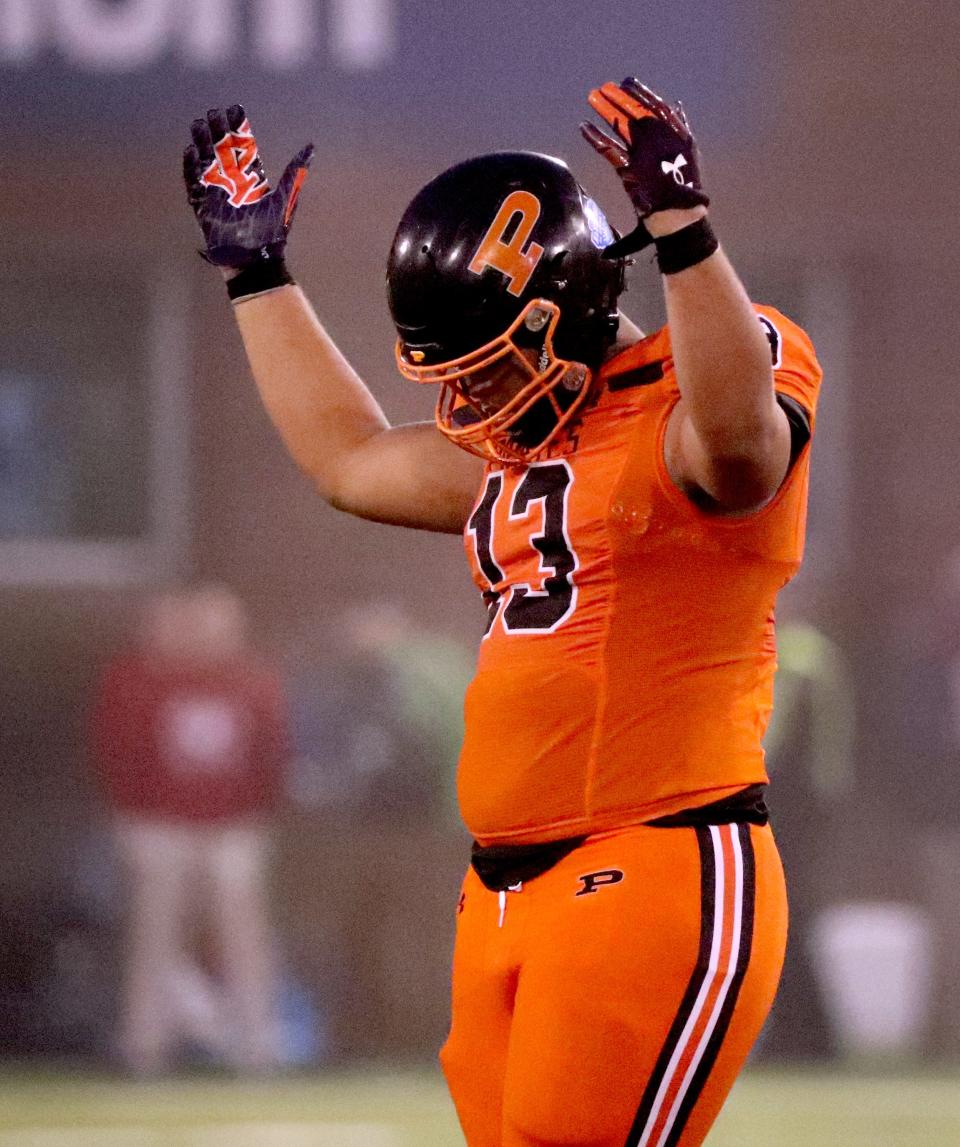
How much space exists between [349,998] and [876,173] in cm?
229

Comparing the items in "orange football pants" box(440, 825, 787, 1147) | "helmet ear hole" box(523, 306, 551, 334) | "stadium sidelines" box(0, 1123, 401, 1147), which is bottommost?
"stadium sidelines" box(0, 1123, 401, 1147)

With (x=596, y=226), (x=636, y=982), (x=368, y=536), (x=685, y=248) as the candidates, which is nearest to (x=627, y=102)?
(x=685, y=248)

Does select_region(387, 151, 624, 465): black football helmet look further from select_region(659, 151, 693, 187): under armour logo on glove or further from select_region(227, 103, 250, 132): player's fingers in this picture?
select_region(227, 103, 250, 132): player's fingers

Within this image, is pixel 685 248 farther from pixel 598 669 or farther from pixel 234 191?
pixel 234 191

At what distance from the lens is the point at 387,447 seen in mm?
1965

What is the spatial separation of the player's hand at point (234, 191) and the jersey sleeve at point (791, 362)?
1.96ft

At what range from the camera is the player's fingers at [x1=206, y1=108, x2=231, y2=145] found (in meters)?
1.97

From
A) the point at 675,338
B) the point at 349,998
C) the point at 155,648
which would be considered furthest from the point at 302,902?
the point at 675,338

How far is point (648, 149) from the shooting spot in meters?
1.43

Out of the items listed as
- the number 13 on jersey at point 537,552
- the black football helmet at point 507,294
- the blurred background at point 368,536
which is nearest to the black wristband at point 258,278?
the black football helmet at point 507,294

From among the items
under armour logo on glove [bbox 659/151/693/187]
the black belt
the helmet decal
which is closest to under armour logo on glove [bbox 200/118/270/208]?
the helmet decal

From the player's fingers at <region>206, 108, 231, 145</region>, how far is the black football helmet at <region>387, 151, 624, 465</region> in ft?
1.23

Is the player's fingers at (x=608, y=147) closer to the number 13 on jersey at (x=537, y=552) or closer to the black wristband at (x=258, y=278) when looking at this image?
the number 13 on jersey at (x=537, y=552)

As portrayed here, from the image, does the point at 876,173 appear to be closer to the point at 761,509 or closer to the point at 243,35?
the point at 243,35
